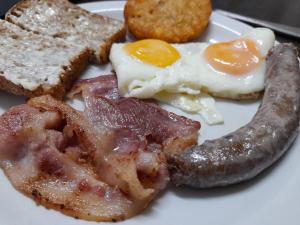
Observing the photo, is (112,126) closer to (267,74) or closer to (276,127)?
(276,127)

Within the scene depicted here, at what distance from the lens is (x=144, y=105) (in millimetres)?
2707

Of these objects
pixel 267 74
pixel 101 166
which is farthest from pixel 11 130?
pixel 267 74

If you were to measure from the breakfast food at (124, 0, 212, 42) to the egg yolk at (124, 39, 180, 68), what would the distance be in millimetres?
212

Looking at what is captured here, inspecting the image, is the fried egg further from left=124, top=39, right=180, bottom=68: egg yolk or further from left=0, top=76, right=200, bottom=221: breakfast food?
left=0, top=76, right=200, bottom=221: breakfast food

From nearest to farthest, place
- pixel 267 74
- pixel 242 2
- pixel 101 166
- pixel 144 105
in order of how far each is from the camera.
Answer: pixel 101 166 < pixel 144 105 < pixel 267 74 < pixel 242 2

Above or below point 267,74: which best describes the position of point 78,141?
below

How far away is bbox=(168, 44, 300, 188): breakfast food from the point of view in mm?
2248

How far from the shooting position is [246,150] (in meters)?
2.31

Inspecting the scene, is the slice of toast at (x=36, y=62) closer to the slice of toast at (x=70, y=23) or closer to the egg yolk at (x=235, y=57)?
the slice of toast at (x=70, y=23)

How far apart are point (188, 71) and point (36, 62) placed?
1.02 meters

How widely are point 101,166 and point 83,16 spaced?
1.53 meters

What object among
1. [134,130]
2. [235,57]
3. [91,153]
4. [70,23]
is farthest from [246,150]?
[70,23]

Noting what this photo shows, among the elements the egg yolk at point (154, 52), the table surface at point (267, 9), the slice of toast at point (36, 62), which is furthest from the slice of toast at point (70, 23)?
the table surface at point (267, 9)

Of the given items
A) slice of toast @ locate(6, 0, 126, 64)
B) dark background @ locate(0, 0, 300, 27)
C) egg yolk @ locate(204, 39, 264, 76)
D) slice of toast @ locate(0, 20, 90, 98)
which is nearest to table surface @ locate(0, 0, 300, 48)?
dark background @ locate(0, 0, 300, 27)
